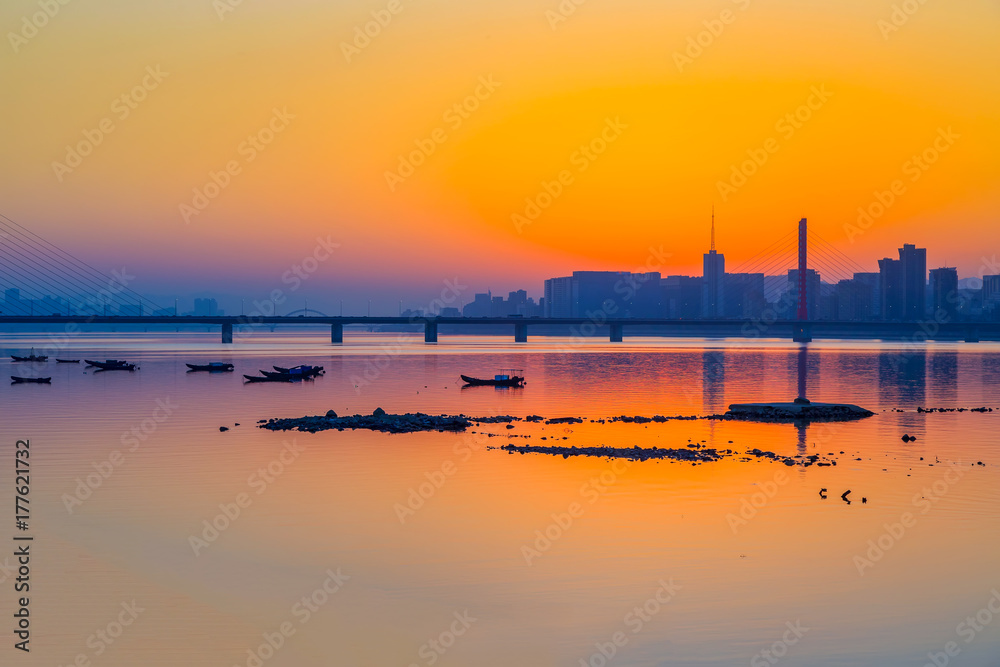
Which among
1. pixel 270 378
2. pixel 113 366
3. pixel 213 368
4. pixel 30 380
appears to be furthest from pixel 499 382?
pixel 113 366

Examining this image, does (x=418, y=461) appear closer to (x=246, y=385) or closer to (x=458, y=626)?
(x=458, y=626)

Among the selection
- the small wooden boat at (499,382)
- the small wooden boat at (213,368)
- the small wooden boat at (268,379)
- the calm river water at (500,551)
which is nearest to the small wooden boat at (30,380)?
the small wooden boat at (268,379)

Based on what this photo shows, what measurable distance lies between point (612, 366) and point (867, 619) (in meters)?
116

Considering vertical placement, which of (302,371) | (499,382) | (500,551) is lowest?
(500,551)

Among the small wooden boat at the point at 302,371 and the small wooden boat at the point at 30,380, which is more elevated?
the small wooden boat at the point at 302,371

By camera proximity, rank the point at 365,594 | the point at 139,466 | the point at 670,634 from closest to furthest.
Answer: the point at 670,634 → the point at 365,594 → the point at 139,466

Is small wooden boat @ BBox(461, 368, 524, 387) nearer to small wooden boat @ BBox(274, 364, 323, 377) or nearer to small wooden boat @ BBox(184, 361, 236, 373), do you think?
small wooden boat @ BBox(274, 364, 323, 377)

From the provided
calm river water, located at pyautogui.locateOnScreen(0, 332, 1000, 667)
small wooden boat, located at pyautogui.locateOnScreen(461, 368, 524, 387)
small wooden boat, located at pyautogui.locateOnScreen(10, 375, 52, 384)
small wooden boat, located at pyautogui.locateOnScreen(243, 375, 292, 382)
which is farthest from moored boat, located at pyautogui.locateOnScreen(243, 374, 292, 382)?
calm river water, located at pyautogui.locateOnScreen(0, 332, 1000, 667)

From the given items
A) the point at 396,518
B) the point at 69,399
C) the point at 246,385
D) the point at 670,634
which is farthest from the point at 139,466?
the point at 246,385

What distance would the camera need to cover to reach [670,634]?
1852 centimetres

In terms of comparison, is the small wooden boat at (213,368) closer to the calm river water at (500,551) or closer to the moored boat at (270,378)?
the moored boat at (270,378)

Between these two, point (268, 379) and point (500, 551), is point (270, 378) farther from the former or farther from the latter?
point (500, 551)

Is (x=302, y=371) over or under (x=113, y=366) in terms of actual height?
over

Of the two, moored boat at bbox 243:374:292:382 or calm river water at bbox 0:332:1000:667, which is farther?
moored boat at bbox 243:374:292:382
